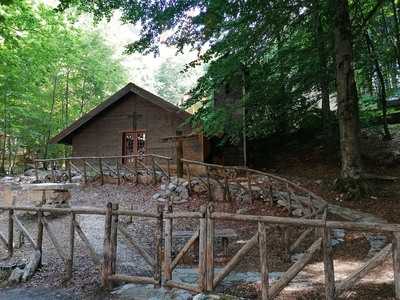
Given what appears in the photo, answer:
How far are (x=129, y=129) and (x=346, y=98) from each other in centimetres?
1230

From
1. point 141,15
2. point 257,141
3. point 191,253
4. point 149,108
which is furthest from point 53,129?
point 191,253

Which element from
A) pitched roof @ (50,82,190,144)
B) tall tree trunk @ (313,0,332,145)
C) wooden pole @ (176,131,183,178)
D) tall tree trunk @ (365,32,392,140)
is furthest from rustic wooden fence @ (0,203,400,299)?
tall tree trunk @ (365,32,392,140)

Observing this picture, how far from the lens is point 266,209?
1146cm

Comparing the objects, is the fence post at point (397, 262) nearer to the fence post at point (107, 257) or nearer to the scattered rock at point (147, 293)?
the scattered rock at point (147, 293)

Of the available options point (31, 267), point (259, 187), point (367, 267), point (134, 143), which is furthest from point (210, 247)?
point (134, 143)

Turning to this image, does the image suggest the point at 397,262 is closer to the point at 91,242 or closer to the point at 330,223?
the point at 330,223

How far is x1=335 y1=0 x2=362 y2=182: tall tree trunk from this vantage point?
10.9 m

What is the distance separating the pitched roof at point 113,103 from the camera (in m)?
17.8

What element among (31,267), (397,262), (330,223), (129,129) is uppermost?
(129,129)

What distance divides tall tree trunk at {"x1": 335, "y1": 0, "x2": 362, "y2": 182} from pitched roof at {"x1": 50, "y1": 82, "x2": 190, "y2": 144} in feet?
26.1

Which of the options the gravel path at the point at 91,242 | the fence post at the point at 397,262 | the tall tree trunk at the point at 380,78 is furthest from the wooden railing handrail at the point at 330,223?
the tall tree trunk at the point at 380,78

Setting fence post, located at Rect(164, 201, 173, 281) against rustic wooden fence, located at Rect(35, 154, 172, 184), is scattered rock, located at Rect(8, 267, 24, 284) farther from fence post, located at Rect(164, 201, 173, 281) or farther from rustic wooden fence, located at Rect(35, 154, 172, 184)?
rustic wooden fence, located at Rect(35, 154, 172, 184)

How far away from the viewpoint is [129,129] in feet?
66.1

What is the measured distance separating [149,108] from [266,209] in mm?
10336
